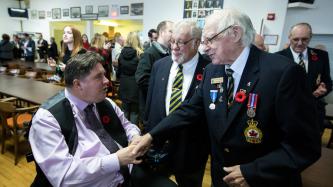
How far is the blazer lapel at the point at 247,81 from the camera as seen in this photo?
3.51ft

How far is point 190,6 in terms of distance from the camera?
7133 mm

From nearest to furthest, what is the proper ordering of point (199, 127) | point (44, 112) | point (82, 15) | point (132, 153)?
point (44, 112), point (132, 153), point (199, 127), point (82, 15)

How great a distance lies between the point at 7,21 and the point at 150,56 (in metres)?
14.4

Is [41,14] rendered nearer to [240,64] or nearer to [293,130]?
[240,64]

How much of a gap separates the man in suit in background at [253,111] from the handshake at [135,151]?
0.43 metres

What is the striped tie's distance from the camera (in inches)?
68.6

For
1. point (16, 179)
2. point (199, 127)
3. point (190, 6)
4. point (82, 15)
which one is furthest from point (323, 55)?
point (82, 15)

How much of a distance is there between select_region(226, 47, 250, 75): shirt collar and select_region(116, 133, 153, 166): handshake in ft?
2.24

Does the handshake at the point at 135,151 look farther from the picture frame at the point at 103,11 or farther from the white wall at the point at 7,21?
the white wall at the point at 7,21

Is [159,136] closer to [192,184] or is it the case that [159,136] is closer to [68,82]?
[192,184]

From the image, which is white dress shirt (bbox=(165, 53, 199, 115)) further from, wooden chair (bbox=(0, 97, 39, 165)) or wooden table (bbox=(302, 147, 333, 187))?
wooden chair (bbox=(0, 97, 39, 165))

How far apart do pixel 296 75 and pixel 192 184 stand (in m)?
1.13

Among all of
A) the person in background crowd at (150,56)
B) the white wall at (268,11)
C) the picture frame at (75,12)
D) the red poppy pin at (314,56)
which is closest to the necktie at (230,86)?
the person in background crowd at (150,56)

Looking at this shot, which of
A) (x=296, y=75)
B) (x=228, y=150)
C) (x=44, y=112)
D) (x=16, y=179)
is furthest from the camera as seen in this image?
(x=16, y=179)
